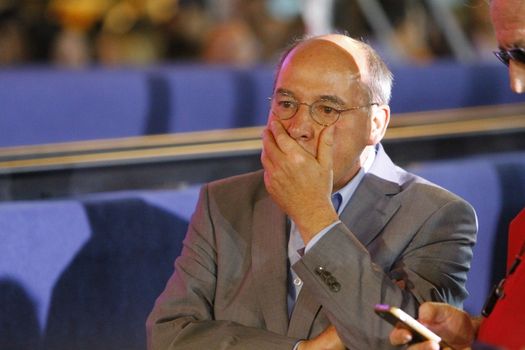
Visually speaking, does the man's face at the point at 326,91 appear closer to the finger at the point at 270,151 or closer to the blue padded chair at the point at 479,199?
the finger at the point at 270,151

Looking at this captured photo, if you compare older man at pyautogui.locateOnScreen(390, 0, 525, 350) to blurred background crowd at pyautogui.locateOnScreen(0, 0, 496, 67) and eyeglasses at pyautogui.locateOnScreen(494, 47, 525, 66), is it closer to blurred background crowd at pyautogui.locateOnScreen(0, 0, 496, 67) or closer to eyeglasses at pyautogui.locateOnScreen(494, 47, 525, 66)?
eyeglasses at pyautogui.locateOnScreen(494, 47, 525, 66)

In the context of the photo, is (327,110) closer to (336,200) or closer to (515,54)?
(336,200)

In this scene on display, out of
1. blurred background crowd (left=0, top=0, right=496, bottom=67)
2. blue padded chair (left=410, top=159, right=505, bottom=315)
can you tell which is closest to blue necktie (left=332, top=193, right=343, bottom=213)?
blue padded chair (left=410, top=159, right=505, bottom=315)

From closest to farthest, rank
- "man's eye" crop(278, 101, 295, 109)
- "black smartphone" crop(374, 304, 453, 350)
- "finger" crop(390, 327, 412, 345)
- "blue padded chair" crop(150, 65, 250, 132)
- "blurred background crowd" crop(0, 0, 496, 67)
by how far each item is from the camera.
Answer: "black smartphone" crop(374, 304, 453, 350) → "finger" crop(390, 327, 412, 345) → "man's eye" crop(278, 101, 295, 109) → "blue padded chair" crop(150, 65, 250, 132) → "blurred background crowd" crop(0, 0, 496, 67)

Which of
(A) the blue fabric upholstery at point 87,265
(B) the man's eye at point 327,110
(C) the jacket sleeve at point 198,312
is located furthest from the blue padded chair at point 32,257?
(B) the man's eye at point 327,110

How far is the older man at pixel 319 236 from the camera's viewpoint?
2.34m

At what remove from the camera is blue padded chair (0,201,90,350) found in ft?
9.96

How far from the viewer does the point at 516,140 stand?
5.48 meters

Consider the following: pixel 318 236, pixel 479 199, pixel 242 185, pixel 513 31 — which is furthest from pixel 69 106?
pixel 513 31

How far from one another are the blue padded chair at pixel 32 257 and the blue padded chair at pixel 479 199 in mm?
1122

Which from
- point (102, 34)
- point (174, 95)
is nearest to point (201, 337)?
point (174, 95)

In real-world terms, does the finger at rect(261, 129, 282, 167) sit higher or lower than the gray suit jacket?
higher

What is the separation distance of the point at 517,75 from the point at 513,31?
0.08m

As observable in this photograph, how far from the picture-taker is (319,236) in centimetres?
233
